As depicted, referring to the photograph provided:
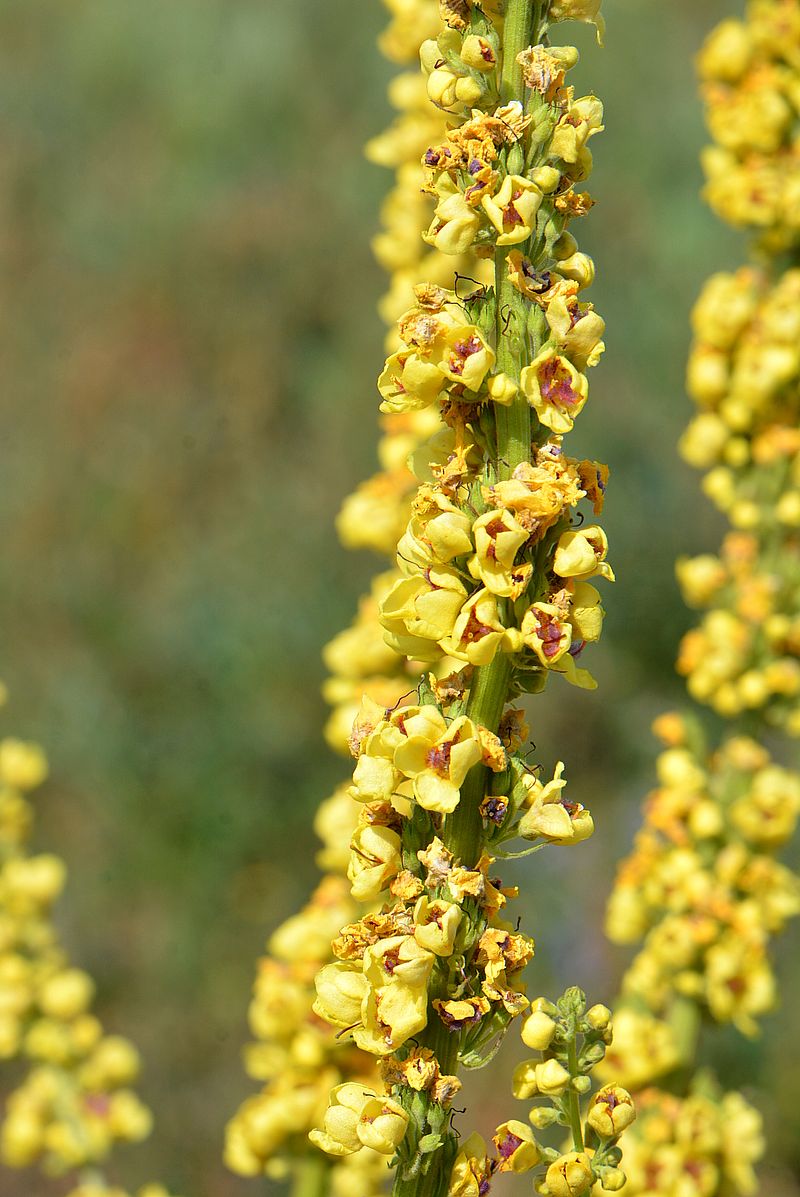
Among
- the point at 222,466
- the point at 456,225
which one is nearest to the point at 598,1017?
the point at 456,225

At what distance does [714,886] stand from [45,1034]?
1948mm

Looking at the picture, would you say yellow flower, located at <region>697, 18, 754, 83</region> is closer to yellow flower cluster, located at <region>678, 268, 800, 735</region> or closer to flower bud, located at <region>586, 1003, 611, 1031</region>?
yellow flower cluster, located at <region>678, 268, 800, 735</region>

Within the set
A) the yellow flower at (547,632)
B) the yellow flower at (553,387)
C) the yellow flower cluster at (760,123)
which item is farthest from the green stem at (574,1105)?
the yellow flower cluster at (760,123)

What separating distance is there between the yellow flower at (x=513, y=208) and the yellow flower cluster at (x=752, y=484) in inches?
79.6

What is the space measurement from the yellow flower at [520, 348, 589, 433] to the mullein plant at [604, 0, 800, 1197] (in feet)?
6.63

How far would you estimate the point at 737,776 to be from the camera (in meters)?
3.76

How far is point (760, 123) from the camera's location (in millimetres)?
3838

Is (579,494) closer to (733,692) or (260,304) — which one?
(733,692)

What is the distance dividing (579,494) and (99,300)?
14287mm

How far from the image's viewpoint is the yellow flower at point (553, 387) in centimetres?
180

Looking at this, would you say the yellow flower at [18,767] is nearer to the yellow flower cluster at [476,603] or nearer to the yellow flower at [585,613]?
the yellow flower cluster at [476,603]

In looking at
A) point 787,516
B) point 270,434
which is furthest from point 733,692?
point 270,434

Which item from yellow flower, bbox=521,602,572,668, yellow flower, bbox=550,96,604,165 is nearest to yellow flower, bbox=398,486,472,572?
yellow flower, bbox=521,602,572,668

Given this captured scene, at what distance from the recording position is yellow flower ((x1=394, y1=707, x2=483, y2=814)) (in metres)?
1.79
